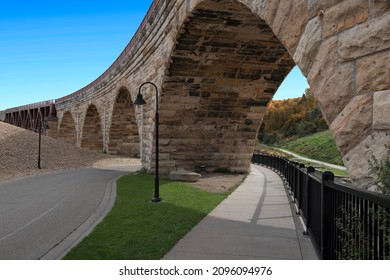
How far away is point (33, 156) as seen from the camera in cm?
2142

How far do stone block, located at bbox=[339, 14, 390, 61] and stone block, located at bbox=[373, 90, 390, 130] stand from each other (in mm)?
501

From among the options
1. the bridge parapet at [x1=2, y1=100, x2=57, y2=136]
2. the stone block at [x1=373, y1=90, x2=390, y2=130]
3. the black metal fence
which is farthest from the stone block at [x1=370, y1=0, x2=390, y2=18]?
the bridge parapet at [x1=2, y1=100, x2=57, y2=136]

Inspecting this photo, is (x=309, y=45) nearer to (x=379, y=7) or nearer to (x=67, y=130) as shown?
(x=379, y=7)

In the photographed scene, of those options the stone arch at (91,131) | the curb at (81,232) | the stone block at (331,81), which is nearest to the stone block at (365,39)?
the stone block at (331,81)

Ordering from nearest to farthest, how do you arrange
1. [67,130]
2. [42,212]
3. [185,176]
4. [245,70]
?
1. [42,212]
2. [185,176]
3. [245,70]
4. [67,130]

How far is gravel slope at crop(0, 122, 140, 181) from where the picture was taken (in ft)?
60.9

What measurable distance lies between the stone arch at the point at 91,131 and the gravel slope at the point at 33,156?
39.1ft

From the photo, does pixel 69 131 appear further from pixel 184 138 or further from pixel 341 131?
pixel 341 131

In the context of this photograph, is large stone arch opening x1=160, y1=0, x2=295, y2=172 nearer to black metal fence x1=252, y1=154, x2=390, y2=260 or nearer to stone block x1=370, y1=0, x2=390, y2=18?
stone block x1=370, y1=0, x2=390, y2=18

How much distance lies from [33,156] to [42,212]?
14346 mm

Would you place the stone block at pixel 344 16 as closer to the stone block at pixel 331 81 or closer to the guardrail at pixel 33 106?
the stone block at pixel 331 81

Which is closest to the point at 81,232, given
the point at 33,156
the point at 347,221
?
the point at 347,221

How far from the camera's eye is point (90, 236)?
6012 mm

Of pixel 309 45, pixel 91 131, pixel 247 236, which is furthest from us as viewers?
pixel 91 131
